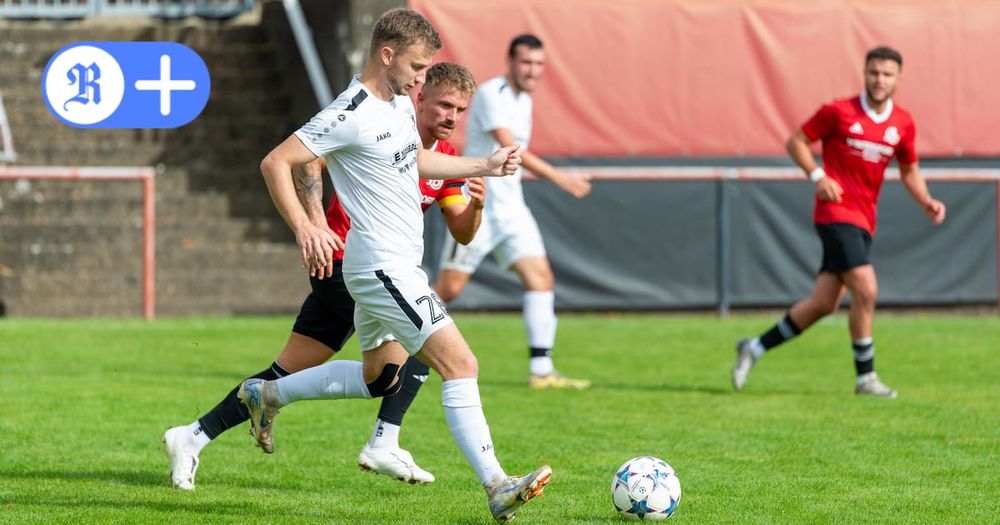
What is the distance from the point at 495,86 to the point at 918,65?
8.79m

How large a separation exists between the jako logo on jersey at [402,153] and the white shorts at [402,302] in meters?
0.43

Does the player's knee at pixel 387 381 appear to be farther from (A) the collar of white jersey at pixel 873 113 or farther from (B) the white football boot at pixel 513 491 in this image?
(A) the collar of white jersey at pixel 873 113

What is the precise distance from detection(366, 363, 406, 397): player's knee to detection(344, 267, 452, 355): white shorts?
1.54 feet

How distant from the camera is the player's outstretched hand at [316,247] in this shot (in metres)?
5.75

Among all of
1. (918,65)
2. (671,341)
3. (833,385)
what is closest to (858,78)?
(918,65)

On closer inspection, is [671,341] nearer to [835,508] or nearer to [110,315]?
[110,315]

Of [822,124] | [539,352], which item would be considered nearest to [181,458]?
[539,352]

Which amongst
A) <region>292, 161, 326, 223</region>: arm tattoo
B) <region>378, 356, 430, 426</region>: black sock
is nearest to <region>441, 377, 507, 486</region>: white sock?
<region>292, 161, 326, 223</region>: arm tattoo

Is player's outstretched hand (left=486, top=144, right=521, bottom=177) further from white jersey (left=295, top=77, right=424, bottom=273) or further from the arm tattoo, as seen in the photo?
the arm tattoo

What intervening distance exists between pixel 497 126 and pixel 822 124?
2209mm

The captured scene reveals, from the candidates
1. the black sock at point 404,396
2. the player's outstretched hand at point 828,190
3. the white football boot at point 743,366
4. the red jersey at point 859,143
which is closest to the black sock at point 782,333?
the white football boot at point 743,366

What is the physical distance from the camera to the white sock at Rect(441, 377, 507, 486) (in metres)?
6.02

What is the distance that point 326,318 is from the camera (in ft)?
23.5

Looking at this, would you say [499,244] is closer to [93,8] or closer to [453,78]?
[453,78]
